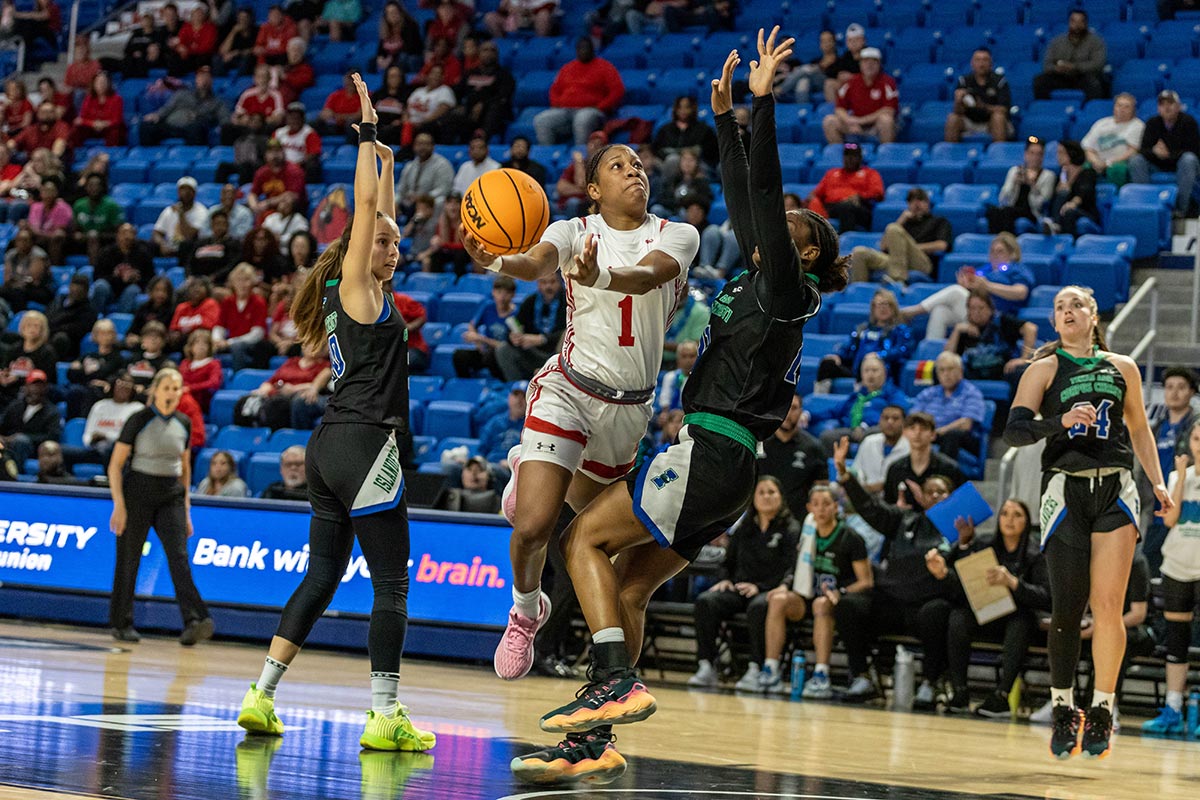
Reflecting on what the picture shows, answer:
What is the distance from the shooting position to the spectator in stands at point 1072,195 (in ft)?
46.3

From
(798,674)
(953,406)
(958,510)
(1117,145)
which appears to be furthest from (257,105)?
(958,510)

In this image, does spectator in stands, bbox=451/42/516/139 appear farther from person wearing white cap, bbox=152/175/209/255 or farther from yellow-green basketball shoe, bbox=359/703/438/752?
yellow-green basketball shoe, bbox=359/703/438/752

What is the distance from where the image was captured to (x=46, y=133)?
2122 cm

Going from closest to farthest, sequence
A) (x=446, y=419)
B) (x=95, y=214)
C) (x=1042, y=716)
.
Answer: (x=1042, y=716)
(x=446, y=419)
(x=95, y=214)

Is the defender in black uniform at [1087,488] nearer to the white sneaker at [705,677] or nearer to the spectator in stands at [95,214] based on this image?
the white sneaker at [705,677]

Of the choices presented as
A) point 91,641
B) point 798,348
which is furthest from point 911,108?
point 798,348

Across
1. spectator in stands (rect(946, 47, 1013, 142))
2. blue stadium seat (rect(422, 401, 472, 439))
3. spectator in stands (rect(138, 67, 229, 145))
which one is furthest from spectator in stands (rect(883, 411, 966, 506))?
spectator in stands (rect(138, 67, 229, 145))

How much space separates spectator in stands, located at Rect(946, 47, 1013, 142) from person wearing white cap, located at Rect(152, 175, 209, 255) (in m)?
8.45

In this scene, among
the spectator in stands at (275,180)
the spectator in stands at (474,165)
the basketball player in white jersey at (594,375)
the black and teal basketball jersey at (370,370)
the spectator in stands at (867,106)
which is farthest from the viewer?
the spectator in stands at (275,180)

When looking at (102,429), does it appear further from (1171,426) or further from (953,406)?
(1171,426)

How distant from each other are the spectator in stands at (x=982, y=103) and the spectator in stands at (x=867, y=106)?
678mm

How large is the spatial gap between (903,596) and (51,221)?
41.0 feet

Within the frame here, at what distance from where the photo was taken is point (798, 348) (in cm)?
586

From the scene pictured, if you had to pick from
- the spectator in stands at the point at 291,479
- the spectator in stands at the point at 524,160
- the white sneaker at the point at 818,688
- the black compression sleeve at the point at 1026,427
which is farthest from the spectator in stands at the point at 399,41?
the black compression sleeve at the point at 1026,427
